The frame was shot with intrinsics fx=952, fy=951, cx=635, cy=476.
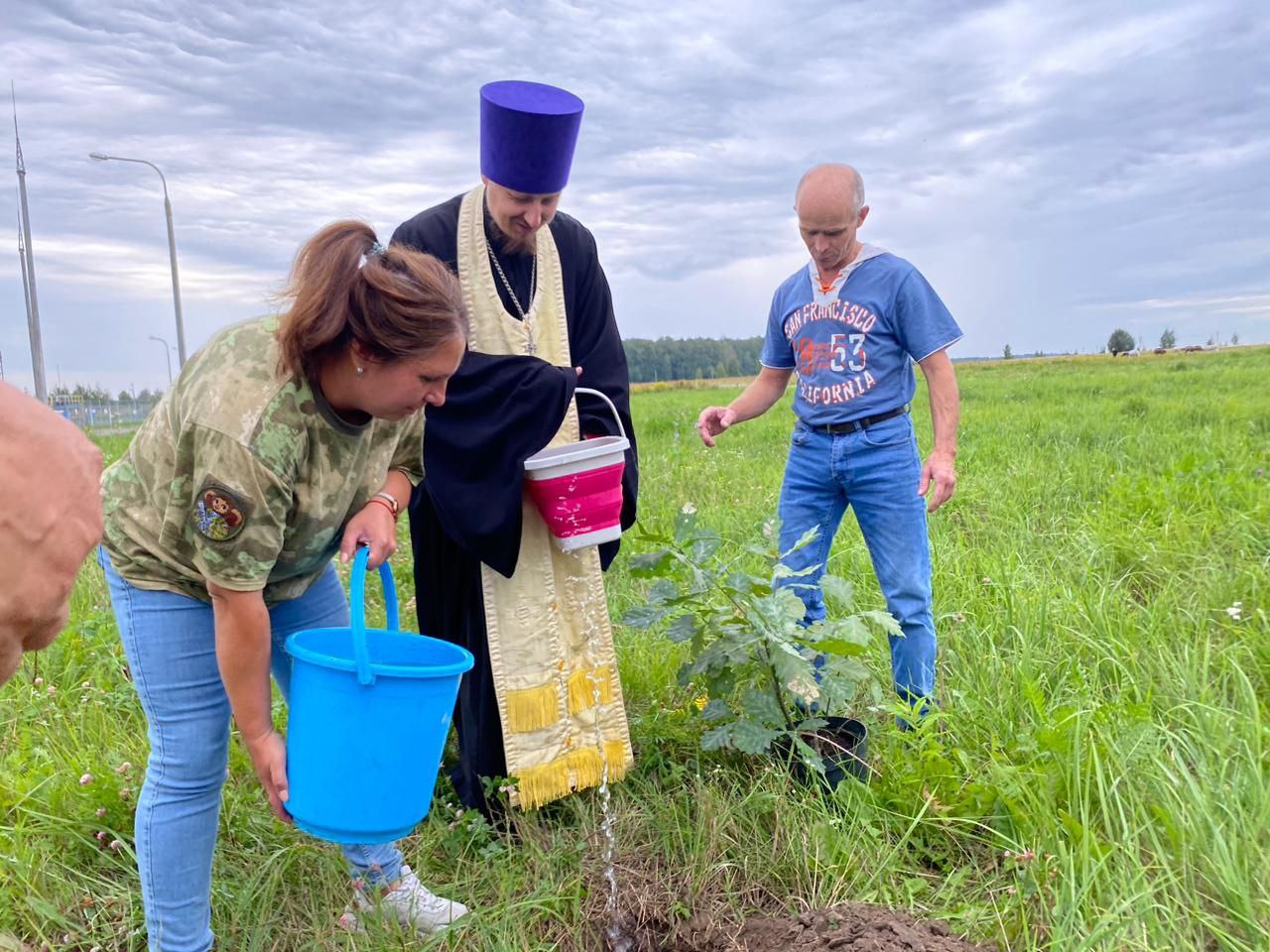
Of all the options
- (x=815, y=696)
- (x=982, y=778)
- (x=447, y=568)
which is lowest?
(x=982, y=778)

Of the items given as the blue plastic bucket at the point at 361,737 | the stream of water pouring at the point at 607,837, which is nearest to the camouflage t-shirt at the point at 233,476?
the blue plastic bucket at the point at 361,737

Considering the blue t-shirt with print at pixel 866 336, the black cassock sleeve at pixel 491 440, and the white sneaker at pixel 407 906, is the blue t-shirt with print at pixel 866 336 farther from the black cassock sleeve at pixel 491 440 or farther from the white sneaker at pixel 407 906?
the white sneaker at pixel 407 906

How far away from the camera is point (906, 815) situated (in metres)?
2.21

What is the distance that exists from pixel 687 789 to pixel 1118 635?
60.8 inches

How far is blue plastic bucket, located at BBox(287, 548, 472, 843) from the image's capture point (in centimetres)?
161

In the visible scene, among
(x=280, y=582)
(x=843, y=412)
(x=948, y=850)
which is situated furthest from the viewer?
(x=843, y=412)

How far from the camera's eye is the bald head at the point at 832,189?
2.78 meters

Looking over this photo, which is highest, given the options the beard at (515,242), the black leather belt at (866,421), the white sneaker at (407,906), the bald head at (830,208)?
the bald head at (830,208)

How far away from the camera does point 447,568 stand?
2.61 m

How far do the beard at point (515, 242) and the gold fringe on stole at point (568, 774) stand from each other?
1314 mm

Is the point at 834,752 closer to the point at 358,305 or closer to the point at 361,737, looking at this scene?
the point at 361,737

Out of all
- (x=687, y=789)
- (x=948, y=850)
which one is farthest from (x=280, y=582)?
(x=948, y=850)

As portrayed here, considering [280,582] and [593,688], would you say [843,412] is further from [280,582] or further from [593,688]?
[280,582]

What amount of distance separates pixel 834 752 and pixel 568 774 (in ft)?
2.28
